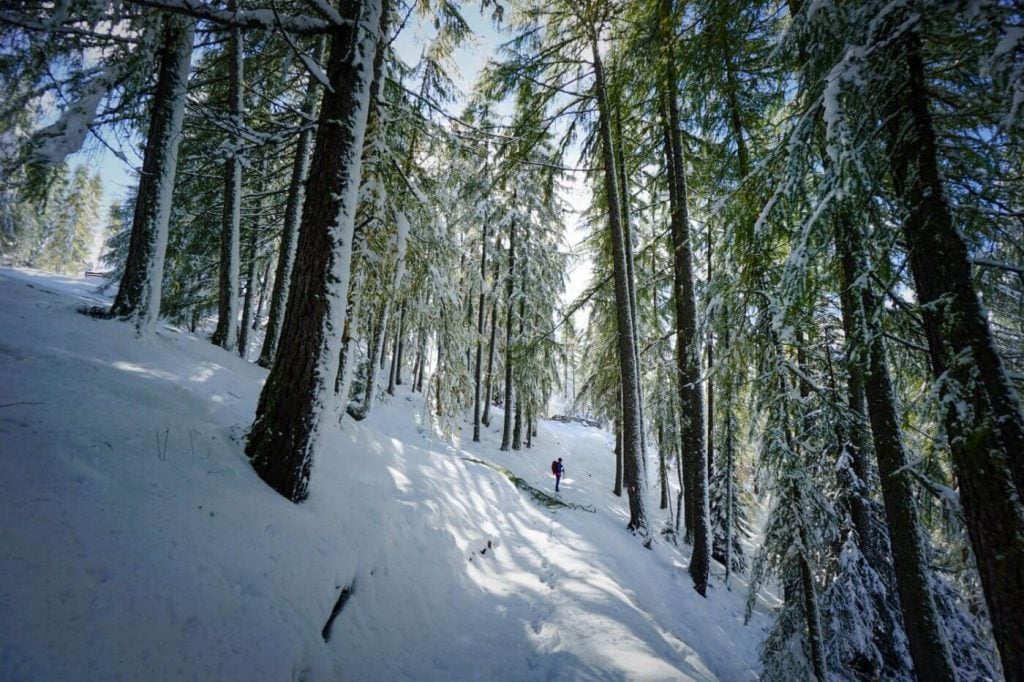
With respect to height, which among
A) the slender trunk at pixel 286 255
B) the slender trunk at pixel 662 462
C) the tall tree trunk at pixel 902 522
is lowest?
the slender trunk at pixel 662 462

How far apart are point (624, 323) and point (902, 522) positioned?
18.8ft

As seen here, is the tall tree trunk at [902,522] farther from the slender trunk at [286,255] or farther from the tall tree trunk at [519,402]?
the tall tree trunk at [519,402]

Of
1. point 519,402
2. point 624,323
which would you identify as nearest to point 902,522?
point 624,323

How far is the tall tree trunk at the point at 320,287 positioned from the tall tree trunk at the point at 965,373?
16.2 feet

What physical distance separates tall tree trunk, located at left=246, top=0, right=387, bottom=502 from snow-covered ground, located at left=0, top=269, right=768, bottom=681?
1.06 ft

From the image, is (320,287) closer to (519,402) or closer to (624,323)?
(624,323)

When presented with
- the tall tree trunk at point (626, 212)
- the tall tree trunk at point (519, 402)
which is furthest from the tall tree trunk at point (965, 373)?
the tall tree trunk at point (519, 402)

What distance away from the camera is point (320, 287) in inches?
160

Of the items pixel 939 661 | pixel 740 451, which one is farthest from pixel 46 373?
pixel 740 451

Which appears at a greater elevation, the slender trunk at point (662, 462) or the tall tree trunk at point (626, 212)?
the tall tree trunk at point (626, 212)

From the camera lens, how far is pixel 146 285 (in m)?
5.97

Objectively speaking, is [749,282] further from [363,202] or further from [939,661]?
[363,202]

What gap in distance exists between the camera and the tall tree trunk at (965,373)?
8.53 ft

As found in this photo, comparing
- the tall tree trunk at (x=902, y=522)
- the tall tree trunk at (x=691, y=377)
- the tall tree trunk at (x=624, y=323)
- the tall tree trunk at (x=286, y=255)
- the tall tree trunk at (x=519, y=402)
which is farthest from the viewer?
the tall tree trunk at (x=519, y=402)
